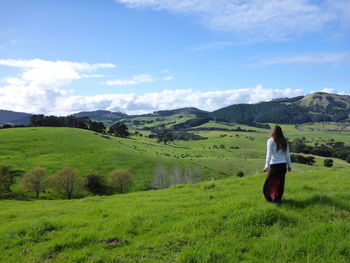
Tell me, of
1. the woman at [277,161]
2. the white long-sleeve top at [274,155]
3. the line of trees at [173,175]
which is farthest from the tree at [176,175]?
the white long-sleeve top at [274,155]

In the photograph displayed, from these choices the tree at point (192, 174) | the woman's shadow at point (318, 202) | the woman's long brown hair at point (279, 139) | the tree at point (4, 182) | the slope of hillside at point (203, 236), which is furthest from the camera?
the tree at point (192, 174)

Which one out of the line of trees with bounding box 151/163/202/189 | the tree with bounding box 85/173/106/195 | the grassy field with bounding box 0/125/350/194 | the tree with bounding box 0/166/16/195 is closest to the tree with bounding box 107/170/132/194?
the tree with bounding box 85/173/106/195

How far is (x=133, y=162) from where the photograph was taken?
113 metres

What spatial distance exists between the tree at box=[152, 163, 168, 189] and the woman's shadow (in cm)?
8594

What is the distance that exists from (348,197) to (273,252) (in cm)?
663

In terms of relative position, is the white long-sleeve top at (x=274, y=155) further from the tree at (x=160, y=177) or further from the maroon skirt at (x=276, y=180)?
the tree at (x=160, y=177)

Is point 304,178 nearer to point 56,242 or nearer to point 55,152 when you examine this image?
point 56,242

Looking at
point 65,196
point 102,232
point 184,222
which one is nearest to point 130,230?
point 102,232

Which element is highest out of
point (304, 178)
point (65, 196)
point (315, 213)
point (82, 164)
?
point (315, 213)

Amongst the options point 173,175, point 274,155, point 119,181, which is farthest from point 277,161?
point 173,175

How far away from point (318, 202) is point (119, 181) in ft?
270

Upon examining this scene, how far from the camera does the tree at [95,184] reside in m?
86.2

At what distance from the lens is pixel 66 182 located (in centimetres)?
7881

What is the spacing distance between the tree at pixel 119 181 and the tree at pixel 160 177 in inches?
454
